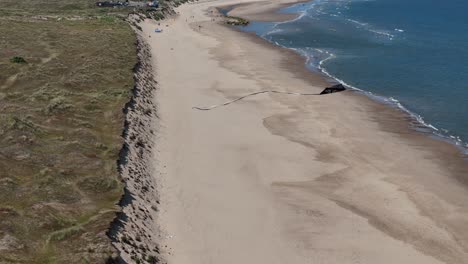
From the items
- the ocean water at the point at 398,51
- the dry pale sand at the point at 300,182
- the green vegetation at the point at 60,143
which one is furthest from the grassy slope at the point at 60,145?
the ocean water at the point at 398,51

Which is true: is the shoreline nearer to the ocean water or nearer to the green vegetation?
the ocean water

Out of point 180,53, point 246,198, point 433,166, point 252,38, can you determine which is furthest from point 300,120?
point 252,38

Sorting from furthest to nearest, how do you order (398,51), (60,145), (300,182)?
(398,51) < (300,182) < (60,145)

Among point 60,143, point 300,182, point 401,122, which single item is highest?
point 60,143

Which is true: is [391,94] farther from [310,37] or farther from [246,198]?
[310,37]

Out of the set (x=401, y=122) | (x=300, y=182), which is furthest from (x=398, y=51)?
(x=300, y=182)

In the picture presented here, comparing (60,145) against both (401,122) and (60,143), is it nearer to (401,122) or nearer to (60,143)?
(60,143)
